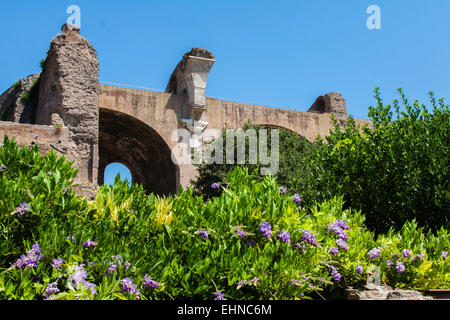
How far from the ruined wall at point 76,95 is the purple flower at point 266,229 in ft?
27.1

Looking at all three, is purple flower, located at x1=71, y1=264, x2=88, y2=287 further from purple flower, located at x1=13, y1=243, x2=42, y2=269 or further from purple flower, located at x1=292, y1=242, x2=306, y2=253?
purple flower, located at x1=292, y1=242, x2=306, y2=253

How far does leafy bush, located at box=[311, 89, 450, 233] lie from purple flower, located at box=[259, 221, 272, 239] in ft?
13.3

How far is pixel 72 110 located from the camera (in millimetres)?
12648

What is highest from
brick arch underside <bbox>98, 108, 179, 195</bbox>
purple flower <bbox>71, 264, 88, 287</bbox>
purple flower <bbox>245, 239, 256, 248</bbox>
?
brick arch underside <bbox>98, 108, 179, 195</bbox>

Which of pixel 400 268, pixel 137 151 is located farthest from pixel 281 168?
pixel 400 268

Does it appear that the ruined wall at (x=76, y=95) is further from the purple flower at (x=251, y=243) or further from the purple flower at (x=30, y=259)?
the purple flower at (x=30, y=259)

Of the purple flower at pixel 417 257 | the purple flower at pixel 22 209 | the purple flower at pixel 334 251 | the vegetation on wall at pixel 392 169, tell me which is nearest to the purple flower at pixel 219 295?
the purple flower at pixel 334 251

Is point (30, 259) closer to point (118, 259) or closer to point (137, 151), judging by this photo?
point (118, 259)

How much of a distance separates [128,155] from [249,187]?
17.7m

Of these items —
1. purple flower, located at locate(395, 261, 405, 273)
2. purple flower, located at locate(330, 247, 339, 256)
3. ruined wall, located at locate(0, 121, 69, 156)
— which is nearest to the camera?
purple flower, located at locate(330, 247, 339, 256)

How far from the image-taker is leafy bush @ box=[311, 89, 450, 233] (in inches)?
332

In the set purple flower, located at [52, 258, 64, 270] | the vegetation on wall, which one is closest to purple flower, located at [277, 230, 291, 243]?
purple flower, located at [52, 258, 64, 270]

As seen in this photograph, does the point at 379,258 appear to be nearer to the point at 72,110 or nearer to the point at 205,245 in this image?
the point at 205,245
